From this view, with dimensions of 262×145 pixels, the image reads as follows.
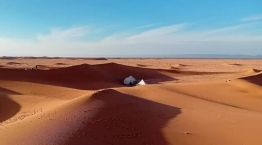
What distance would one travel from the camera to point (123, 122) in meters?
5.07

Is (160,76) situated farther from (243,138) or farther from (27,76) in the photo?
(243,138)

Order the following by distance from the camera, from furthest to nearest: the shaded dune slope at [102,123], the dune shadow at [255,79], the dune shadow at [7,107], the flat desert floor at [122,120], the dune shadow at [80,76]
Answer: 1. the dune shadow at [255,79]
2. the dune shadow at [80,76]
3. the dune shadow at [7,107]
4. the flat desert floor at [122,120]
5. the shaded dune slope at [102,123]

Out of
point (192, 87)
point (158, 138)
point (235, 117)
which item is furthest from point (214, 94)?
point (158, 138)

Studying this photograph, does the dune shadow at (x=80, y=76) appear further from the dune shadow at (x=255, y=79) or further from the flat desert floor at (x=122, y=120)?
the dune shadow at (x=255, y=79)

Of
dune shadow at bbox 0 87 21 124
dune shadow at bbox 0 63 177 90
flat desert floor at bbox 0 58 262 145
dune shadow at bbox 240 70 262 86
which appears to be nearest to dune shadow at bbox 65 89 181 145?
flat desert floor at bbox 0 58 262 145

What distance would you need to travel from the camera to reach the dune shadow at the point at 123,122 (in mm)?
4113

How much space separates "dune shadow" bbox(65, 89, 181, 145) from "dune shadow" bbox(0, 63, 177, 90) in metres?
6.49

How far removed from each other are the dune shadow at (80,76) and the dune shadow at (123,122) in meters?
6.49

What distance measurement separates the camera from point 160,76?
18.7m

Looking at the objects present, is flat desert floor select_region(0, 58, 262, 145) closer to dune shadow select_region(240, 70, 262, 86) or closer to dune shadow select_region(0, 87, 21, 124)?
dune shadow select_region(0, 87, 21, 124)

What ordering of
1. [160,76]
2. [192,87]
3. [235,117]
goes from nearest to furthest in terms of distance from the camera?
1. [235,117]
2. [192,87]
3. [160,76]

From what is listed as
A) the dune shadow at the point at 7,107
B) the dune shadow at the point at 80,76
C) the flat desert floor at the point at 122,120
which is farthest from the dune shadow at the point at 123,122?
the dune shadow at the point at 80,76

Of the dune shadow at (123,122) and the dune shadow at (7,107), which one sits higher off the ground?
the dune shadow at (123,122)

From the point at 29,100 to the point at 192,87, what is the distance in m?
A: 6.59
